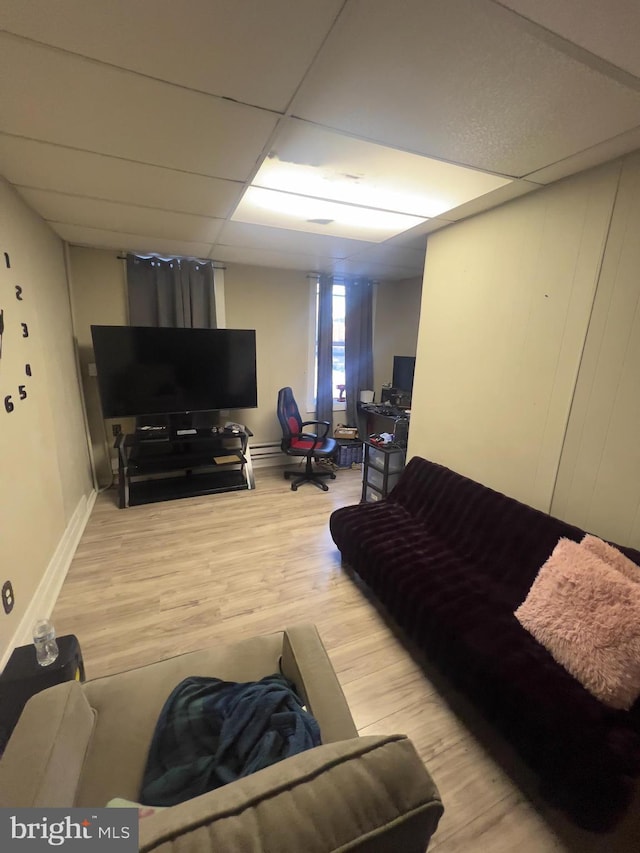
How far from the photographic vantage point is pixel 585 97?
3.82ft

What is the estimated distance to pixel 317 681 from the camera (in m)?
1.09

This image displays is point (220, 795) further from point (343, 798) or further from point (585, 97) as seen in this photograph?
point (585, 97)

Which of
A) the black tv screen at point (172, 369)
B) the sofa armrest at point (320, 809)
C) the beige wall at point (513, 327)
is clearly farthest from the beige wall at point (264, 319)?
the sofa armrest at point (320, 809)

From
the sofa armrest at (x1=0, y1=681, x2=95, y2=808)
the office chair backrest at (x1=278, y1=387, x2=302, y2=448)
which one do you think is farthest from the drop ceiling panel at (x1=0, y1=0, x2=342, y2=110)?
the office chair backrest at (x1=278, y1=387, x2=302, y2=448)

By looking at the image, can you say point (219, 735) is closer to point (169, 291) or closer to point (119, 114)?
point (119, 114)

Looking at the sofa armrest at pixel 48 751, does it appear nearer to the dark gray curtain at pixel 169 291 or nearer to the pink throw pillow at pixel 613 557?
the pink throw pillow at pixel 613 557

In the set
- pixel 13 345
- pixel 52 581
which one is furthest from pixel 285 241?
pixel 52 581

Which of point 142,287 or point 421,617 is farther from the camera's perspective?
point 142,287

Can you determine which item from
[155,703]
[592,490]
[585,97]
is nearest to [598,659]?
[592,490]

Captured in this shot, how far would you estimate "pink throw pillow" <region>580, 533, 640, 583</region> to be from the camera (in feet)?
4.42

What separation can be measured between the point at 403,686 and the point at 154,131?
8.66 feet

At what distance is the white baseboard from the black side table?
36 cm

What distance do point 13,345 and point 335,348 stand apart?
3276 millimetres

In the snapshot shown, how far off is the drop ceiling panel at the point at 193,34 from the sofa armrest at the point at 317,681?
6.01 ft
